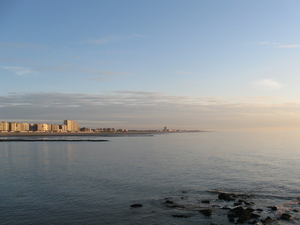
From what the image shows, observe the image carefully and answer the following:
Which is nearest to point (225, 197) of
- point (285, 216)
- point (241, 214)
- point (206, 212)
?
point (241, 214)

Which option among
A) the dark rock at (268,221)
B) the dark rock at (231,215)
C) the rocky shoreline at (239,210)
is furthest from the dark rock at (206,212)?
the dark rock at (268,221)

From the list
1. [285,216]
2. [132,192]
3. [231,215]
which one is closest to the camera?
[285,216]

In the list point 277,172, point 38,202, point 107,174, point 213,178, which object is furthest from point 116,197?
point 277,172

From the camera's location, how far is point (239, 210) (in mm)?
12625

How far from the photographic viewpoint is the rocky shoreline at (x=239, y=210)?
1191cm

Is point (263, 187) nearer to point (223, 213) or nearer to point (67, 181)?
point (223, 213)

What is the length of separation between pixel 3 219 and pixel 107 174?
1095cm

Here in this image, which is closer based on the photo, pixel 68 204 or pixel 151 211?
pixel 151 211

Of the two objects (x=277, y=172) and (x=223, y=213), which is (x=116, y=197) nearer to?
(x=223, y=213)

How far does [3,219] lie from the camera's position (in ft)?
38.2

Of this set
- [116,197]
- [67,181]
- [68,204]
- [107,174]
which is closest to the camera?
[68,204]

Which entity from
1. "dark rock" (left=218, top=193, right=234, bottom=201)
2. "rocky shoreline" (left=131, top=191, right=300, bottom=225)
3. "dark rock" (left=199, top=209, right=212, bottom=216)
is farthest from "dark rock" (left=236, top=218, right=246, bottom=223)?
"dark rock" (left=218, top=193, right=234, bottom=201)

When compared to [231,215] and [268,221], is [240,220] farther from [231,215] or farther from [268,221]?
[268,221]

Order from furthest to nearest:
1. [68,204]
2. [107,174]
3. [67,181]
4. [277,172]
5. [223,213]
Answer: [277,172] < [107,174] < [67,181] < [68,204] < [223,213]
